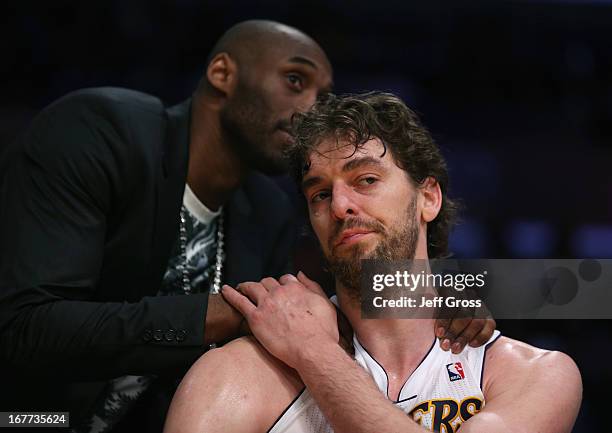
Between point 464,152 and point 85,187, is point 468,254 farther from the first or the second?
point 85,187

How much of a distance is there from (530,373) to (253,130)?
156cm

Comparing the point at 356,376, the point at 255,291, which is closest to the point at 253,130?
the point at 255,291

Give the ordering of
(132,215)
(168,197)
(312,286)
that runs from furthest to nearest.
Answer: (168,197) < (132,215) < (312,286)

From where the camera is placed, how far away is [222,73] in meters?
3.31

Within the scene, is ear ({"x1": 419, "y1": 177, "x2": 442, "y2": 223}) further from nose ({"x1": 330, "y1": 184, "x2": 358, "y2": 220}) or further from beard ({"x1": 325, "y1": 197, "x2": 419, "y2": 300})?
nose ({"x1": 330, "y1": 184, "x2": 358, "y2": 220})

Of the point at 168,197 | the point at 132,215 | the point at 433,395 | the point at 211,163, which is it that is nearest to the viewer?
the point at 433,395

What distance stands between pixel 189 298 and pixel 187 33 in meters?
4.57

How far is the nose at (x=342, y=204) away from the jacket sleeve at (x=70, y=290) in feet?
1.69

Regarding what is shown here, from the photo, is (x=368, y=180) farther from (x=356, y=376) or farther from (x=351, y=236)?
(x=356, y=376)

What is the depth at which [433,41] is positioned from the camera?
7137 millimetres

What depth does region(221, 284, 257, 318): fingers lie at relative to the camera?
228cm

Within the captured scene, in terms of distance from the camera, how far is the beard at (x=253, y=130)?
3.17 metres

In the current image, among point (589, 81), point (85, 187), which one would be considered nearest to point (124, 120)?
point (85, 187)

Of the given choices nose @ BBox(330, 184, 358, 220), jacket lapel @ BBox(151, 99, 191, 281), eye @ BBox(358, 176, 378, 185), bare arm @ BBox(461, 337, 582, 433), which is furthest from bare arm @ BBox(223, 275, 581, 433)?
jacket lapel @ BBox(151, 99, 191, 281)
